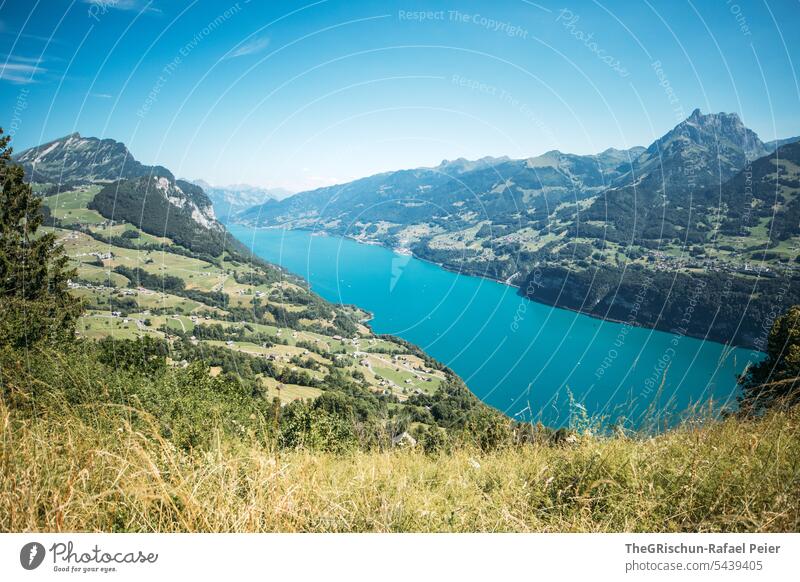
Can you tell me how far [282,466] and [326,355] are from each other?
2446 inches

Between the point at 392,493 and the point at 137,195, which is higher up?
the point at 137,195

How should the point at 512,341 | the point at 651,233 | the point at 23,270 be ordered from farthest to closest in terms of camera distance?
the point at 651,233 → the point at 512,341 → the point at 23,270

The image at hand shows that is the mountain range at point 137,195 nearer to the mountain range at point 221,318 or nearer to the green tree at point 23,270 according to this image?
the mountain range at point 221,318

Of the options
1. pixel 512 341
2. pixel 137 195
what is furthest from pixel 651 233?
pixel 137 195

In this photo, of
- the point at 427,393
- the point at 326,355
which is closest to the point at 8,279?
the point at 427,393

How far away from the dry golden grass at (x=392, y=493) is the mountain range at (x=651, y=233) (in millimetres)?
47956

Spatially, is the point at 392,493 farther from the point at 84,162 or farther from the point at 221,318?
the point at 84,162

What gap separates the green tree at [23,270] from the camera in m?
12.1

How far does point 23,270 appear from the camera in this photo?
13.1 m

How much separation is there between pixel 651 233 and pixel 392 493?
5498 inches

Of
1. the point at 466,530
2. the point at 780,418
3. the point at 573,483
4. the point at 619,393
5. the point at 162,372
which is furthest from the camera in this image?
the point at 619,393

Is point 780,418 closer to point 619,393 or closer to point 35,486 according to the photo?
point 35,486

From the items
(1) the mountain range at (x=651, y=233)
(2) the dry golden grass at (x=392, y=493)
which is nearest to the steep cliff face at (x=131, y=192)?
(1) the mountain range at (x=651, y=233)
